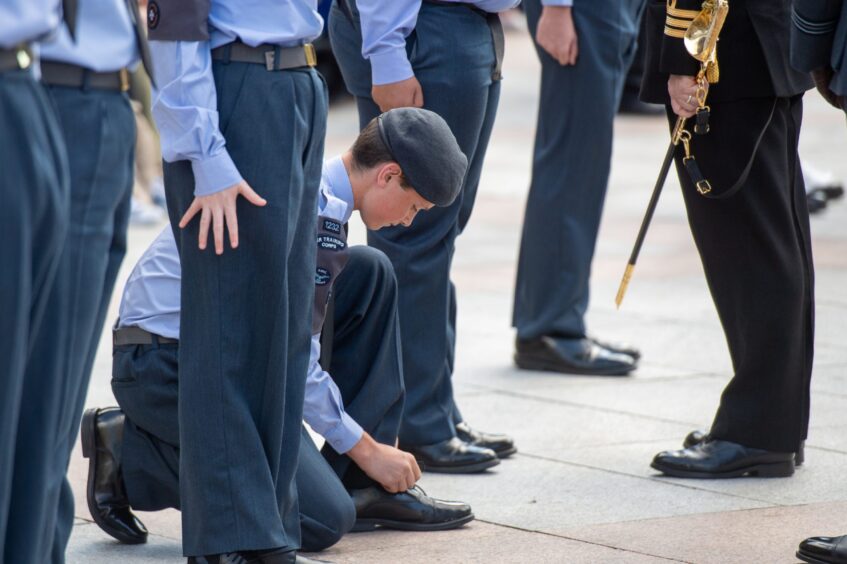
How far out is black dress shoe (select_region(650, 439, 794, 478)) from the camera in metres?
4.19

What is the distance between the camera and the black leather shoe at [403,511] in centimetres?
373

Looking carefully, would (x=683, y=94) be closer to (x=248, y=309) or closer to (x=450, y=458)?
(x=450, y=458)

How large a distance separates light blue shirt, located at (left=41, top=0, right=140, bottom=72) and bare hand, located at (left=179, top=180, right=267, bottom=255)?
446 millimetres

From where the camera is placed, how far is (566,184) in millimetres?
5523

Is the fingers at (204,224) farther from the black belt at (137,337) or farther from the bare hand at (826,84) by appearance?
the bare hand at (826,84)

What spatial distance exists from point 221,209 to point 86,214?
1.48ft

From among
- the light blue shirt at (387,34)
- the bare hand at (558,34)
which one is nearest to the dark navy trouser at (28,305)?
the light blue shirt at (387,34)

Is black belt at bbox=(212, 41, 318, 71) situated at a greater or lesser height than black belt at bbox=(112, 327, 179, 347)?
greater

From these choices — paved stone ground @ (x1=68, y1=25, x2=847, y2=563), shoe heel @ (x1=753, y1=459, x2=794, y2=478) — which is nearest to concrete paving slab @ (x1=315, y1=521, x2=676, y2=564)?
paved stone ground @ (x1=68, y1=25, x2=847, y2=563)

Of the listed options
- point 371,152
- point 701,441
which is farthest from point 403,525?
point 701,441

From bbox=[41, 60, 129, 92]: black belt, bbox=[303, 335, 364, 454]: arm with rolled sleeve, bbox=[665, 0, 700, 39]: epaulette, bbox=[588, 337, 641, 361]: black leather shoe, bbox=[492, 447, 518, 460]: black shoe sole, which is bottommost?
bbox=[588, 337, 641, 361]: black leather shoe

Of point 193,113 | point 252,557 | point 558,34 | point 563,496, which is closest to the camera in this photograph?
point 193,113

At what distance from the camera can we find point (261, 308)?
299 cm

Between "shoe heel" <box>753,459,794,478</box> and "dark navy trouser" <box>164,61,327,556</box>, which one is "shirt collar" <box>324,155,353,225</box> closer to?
"dark navy trouser" <box>164,61,327,556</box>
